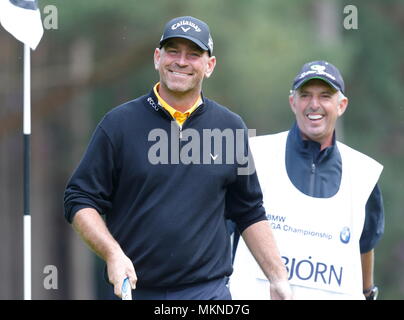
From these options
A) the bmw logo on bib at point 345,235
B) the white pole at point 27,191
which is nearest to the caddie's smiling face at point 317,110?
the bmw logo on bib at point 345,235

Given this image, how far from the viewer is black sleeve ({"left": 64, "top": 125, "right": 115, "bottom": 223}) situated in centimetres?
643

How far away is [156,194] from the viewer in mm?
6441

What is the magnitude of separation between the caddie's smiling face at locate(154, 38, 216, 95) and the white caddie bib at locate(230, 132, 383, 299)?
145 cm

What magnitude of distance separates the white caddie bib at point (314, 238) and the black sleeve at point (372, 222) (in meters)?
0.16

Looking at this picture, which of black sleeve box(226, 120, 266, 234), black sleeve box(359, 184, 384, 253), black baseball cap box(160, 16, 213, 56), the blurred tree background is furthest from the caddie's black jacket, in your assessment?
the blurred tree background

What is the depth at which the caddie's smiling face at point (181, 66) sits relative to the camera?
21.7ft

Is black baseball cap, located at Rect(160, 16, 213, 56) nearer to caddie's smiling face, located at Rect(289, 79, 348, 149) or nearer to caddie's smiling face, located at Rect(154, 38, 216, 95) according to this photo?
caddie's smiling face, located at Rect(154, 38, 216, 95)

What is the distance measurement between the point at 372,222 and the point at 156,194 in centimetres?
218

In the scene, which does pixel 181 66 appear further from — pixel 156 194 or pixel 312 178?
pixel 312 178

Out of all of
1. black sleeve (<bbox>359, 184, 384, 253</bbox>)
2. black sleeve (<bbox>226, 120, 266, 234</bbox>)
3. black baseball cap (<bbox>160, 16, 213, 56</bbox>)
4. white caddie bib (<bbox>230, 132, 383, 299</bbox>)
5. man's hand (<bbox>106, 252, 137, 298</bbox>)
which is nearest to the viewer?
man's hand (<bbox>106, 252, 137, 298</bbox>)

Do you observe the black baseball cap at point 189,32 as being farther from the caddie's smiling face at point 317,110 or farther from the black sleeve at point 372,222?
the black sleeve at point 372,222

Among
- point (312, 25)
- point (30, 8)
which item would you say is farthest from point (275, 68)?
point (30, 8)

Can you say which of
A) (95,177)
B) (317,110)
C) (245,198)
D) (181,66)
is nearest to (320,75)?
(317,110)
